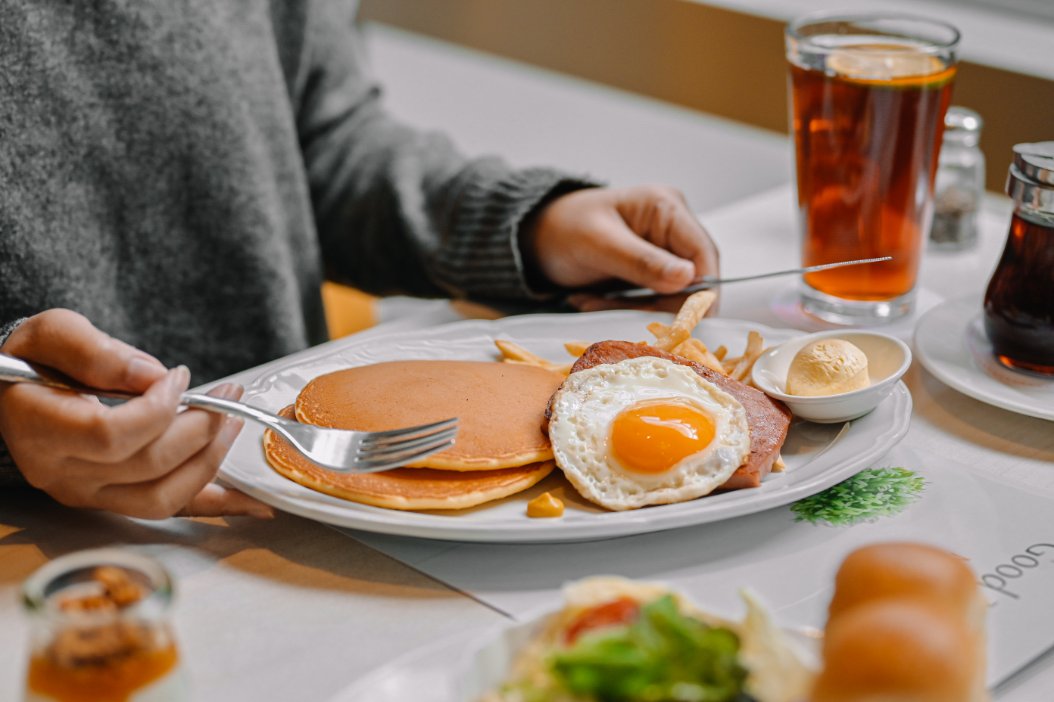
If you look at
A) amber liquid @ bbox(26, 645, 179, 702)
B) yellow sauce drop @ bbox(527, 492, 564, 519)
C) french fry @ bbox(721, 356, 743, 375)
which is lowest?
french fry @ bbox(721, 356, 743, 375)

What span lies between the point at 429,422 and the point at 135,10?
0.80m

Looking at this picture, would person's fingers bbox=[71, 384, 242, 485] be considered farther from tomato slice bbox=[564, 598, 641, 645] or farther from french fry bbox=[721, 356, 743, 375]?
french fry bbox=[721, 356, 743, 375]

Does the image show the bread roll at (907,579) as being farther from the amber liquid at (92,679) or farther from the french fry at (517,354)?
the french fry at (517,354)

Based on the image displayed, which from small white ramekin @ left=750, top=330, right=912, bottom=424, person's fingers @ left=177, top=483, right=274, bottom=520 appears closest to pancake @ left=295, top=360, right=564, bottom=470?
person's fingers @ left=177, top=483, right=274, bottom=520

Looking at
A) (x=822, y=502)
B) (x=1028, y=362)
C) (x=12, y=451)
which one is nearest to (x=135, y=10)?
(x=12, y=451)

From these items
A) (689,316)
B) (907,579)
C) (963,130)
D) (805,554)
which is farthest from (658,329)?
(963,130)

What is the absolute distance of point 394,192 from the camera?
5.67ft

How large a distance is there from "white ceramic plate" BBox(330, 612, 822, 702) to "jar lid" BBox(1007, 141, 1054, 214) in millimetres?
683

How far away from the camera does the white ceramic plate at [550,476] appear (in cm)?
90

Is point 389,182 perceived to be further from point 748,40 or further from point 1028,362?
point 748,40

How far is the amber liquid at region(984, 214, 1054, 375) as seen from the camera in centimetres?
118

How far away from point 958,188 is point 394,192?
89 centimetres

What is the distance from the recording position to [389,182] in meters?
1.74

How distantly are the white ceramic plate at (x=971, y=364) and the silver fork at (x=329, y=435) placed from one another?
1.92ft
